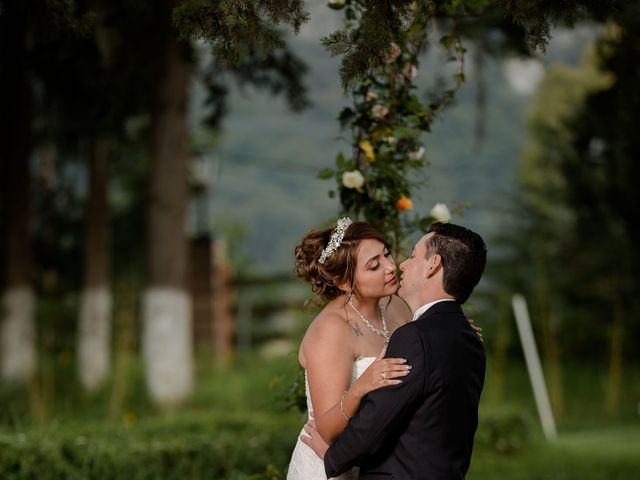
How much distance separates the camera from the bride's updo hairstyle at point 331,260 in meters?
3.57

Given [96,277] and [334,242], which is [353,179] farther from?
[96,277]

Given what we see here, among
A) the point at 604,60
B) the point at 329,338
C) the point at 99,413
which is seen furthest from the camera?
the point at 604,60

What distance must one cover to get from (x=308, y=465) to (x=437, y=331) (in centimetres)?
85

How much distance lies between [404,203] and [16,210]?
8.52m

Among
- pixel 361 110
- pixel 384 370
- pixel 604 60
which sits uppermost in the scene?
pixel 604 60

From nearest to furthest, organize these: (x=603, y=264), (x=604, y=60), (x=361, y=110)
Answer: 1. (x=361, y=110)
2. (x=604, y=60)
3. (x=603, y=264)

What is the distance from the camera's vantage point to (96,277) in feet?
44.0

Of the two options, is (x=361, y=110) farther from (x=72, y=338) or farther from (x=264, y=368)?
(x=72, y=338)

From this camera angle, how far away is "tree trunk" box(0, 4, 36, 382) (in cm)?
1202

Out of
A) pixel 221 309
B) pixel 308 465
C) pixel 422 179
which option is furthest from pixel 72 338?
pixel 308 465

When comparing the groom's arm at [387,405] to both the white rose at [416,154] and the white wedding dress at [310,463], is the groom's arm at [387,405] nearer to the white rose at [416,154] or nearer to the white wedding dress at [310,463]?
the white wedding dress at [310,463]

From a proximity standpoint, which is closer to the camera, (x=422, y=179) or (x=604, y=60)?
(x=422, y=179)

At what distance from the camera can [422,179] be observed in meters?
4.84

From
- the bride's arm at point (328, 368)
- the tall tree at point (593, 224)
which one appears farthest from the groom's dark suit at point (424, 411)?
the tall tree at point (593, 224)
